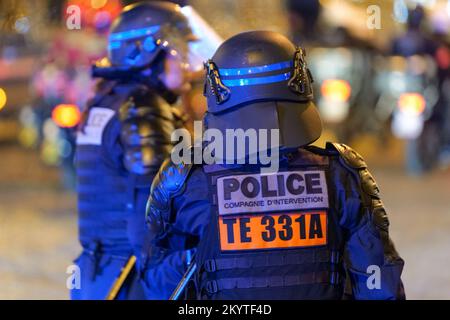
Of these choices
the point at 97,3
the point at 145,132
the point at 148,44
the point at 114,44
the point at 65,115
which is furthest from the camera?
the point at 97,3

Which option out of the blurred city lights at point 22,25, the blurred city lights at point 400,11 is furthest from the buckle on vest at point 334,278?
the blurred city lights at point 400,11

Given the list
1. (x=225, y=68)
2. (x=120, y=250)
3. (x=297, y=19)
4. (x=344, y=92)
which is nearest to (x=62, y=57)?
(x=344, y=92)

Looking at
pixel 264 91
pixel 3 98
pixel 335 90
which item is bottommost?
pixel 264 91

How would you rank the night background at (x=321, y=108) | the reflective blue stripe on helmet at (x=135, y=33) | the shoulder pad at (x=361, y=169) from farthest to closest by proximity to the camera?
the night background at (x=321, y=108)
the reflective blue stripe on helmet at (x=135, y=33)
the shoulder pad at (x=361, y=169)

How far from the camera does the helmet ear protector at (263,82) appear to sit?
3270 millimetres

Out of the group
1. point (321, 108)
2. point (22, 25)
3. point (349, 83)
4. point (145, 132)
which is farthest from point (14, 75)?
point (145, 132)

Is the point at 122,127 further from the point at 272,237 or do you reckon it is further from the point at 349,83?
the point at 349,83

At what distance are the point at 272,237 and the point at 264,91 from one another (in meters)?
0.49

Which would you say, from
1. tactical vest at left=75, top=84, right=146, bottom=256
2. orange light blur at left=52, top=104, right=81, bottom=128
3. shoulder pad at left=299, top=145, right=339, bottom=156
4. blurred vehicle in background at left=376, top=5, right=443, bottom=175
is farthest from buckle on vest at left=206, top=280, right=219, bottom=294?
blurred vehicle in background at left=376, top=5, right=443, bottom=175

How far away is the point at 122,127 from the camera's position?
4.48m

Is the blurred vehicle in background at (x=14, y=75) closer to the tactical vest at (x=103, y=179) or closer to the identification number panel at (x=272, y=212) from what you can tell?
the tactical vest at (x=103, y=179)

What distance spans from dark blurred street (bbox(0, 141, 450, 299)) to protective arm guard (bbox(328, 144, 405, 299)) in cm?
358

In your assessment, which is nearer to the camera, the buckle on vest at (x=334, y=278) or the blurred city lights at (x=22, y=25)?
the buckle on vest at (x=334, y=278)

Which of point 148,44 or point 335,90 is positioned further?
point 335,90
